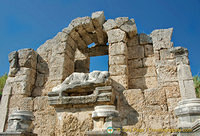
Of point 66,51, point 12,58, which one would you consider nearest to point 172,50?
point 66,51

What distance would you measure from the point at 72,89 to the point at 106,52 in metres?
3.86

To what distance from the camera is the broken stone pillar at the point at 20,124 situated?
165 inches

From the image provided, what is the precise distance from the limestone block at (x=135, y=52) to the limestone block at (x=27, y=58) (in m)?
3.37

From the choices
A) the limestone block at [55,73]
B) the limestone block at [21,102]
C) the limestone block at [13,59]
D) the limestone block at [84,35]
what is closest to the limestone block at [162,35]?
the limestone block at [84,35]

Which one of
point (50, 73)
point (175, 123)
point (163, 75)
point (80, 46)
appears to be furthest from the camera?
point (80, 46)

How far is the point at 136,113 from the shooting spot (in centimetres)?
493

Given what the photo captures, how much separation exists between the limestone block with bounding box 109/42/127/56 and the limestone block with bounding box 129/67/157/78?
0.70m

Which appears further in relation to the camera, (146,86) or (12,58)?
(12,58)

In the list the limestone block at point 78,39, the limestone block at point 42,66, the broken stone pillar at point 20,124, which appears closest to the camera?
the broken stone pillar at point 20,124

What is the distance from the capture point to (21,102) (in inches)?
237

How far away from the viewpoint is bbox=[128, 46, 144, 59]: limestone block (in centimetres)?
626

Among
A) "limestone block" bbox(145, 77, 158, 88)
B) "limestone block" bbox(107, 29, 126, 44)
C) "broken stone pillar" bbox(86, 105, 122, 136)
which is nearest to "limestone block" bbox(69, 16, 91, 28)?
"limestone block" bbox(107, 29, 126, 44)

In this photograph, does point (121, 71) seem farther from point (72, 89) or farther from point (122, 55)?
point (72, 89)

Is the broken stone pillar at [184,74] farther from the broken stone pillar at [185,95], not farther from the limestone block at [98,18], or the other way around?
the limestone block at [98,18]
